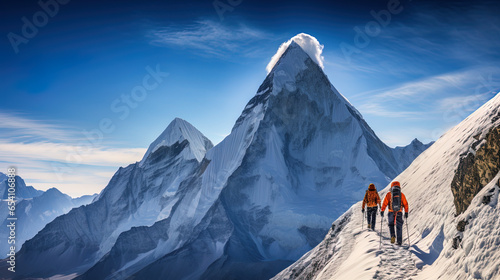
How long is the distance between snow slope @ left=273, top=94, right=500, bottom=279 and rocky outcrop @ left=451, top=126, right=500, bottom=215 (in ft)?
1.72

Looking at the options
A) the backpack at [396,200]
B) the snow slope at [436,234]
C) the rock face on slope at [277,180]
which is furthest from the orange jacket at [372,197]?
the rock face on slope at [277,180]

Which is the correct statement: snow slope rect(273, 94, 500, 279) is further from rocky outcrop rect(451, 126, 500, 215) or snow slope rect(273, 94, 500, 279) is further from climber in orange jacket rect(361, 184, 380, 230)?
climber in orange jacket rect(361, 184, 380, 230)

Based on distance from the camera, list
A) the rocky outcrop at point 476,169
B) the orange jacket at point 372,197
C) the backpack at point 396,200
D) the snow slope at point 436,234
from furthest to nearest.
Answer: the orange jacket at point 372,197 < the backpack at point 396,200 < the rocky outcrop at point 476,169 < the snow slope at point 436,234

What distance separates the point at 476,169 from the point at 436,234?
3.93 metres

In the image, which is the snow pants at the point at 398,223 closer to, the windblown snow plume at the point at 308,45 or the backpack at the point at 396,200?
the backpack at the point at 396,200

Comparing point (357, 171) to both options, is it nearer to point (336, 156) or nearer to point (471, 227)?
point (336, 156)

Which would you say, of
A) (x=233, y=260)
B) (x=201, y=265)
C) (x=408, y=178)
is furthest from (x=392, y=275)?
(x=201, y=265)

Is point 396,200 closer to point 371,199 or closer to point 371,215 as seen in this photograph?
point 371,199

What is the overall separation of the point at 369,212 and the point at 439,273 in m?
10.2

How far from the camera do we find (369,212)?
86.4 ft

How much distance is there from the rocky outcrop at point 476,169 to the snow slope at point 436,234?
526 millimetres

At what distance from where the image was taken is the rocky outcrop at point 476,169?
679 inches

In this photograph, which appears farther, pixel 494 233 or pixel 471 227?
pixel 471 227

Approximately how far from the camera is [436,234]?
2066 centimetres
